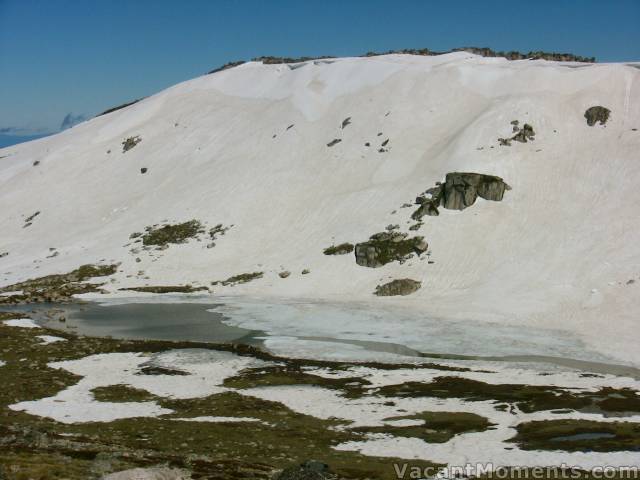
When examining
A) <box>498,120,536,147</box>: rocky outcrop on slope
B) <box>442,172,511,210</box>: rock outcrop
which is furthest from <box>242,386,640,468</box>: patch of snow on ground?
<box>498,120,536,147</box>: rocky outcrop on slope

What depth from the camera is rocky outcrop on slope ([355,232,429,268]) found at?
6612 cm

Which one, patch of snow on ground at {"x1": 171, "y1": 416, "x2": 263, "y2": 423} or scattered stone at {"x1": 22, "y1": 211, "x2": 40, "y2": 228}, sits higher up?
scattered stone at {"x1": 22, "y1": 211, "x2": 40, "y2": 228}

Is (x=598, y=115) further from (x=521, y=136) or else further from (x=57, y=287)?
(x=57, y=287)

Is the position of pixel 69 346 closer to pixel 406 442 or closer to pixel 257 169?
pixel 406 442

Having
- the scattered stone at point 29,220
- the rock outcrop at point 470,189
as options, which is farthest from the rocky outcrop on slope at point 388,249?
the scattered stone at point 29,220

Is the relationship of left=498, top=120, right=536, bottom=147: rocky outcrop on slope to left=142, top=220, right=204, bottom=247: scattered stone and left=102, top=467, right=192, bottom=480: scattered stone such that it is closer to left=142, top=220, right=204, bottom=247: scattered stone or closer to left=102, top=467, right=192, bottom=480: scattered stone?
left=142, top=220, right=204, bottom=247: scattered stone

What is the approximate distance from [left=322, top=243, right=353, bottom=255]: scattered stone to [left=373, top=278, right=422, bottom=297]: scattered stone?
8.38 metres

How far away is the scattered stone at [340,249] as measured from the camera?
226 ft

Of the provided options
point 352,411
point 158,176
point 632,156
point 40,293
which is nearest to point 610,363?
point 352,411

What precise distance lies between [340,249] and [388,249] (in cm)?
531

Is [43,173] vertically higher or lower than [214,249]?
higher

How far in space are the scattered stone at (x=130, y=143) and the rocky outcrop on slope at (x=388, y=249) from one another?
179 feet

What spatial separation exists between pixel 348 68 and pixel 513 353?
73.5m

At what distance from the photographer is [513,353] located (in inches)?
1635
